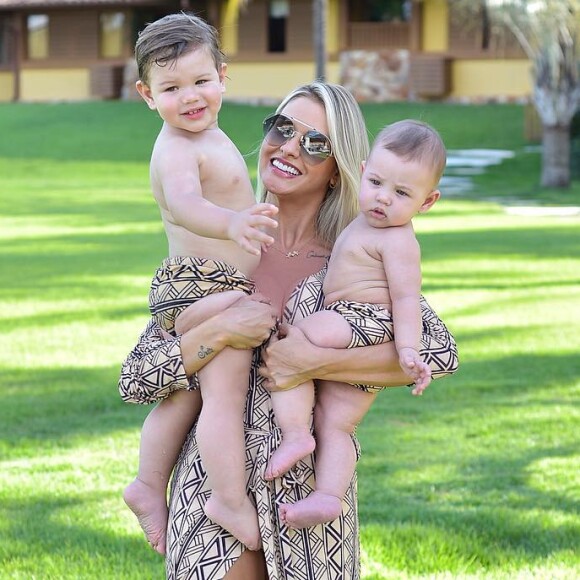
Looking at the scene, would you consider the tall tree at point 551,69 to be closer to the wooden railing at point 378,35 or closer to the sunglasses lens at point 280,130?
the wooden railing at point 378,35

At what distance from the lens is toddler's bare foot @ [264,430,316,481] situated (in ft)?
10.1

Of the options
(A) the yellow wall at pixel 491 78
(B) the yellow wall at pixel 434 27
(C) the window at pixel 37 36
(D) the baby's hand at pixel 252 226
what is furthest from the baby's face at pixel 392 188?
(C) the window at pixel 37 36

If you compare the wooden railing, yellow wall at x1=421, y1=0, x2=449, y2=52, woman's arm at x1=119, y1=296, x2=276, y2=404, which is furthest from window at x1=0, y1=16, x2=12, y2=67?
woman's arm at x1=119, y1=296, x2=276, y2=404

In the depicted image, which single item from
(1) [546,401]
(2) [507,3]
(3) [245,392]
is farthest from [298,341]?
(2) [507,3]

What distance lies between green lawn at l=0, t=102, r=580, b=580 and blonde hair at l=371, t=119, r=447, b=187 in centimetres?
79

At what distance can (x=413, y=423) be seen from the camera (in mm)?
8148

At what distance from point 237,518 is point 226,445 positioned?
178 millimetres

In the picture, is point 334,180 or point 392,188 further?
point 334,180

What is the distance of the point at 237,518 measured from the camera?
3.13 meters

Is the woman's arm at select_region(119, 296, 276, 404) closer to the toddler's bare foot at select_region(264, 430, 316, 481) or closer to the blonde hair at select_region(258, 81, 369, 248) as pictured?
the toddler's bare foot at select_region(264, 430, 316, 481)

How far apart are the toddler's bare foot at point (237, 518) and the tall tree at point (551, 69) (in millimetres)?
23082

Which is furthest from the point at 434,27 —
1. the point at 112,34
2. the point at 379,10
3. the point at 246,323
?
the point at 246,323

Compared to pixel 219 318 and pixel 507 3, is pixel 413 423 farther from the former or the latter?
pixel 507 3

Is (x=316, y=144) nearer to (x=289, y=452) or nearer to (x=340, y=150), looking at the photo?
(x=340, y=150)
